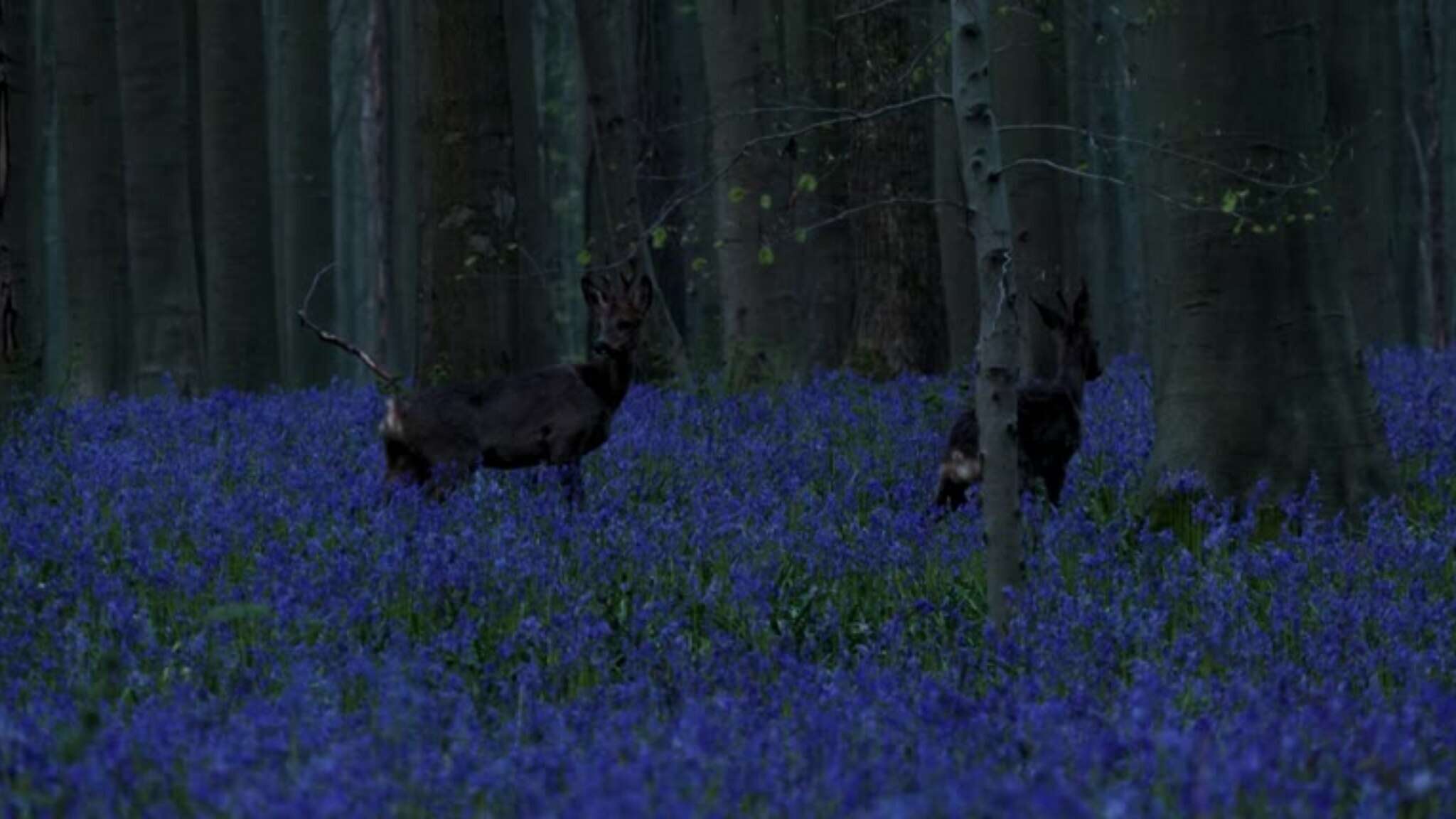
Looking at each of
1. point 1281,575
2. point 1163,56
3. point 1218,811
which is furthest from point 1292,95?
point 1218,811

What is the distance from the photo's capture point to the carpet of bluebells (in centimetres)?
415

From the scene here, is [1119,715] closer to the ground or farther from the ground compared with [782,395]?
closer to the ground

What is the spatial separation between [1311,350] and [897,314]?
31.0ft

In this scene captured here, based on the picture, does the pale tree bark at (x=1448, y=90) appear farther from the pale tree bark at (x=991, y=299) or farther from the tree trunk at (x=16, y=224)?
the pale tree bark at (x=991, y=299)

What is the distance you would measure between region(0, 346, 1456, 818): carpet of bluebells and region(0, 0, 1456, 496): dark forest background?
54.5 inches

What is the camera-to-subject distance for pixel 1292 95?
10.0m

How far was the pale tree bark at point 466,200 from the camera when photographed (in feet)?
45.5

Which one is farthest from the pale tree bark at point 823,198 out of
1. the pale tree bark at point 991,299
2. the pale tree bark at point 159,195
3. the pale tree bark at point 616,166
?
the pale tree bark at point 991,299

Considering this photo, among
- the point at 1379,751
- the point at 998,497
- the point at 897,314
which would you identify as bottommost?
the point at 1379,751

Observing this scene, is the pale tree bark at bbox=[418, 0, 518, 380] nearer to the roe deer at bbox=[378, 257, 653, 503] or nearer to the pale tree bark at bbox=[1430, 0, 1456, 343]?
the roe deer at bbox=[378, 257, 653, 503]

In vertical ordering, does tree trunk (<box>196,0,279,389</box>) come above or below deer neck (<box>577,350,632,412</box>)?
above

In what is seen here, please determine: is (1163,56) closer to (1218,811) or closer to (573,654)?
(573,654)

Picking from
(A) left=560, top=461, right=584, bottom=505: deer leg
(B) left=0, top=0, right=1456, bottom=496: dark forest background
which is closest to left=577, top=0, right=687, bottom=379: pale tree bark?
(B) left=0, top=0, right=1456, bottom=496: dark forest background

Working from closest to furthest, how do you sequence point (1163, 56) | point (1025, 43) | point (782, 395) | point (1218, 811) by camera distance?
1. point (1218, 811)
2. point (1163, 56)
3. point (782, 395)
4. point (1025, 43)
